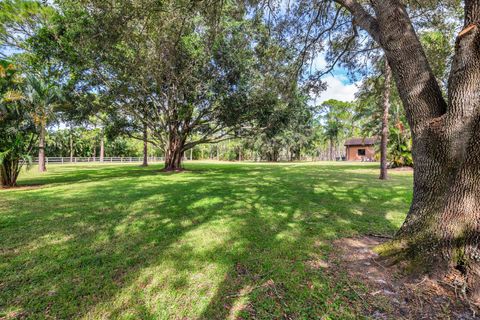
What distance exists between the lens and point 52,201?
5445 mm

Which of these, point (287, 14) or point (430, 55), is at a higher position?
point (287, 14)

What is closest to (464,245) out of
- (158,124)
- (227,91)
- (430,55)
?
(430,55)

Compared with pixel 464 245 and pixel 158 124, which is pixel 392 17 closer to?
pixel 464 245

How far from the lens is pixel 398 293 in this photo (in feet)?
6.66

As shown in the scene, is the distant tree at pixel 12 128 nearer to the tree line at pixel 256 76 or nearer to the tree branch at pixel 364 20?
the tree line at pixel 256 76

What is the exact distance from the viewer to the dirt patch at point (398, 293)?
1.79m

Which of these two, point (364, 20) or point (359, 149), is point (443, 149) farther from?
point (359, 149)

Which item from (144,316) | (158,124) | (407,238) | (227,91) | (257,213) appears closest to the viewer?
(144,316)

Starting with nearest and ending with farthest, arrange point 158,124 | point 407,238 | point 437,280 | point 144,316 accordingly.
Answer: point 144,316
point 437,280
point 407,238
point 158,124

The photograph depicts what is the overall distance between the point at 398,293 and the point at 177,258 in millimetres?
2281

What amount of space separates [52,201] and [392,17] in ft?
24.4

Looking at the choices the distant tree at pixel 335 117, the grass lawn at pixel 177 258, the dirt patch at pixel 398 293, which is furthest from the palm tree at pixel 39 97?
the distant tree at pixel 335 117

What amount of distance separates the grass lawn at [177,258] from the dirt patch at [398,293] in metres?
0.17

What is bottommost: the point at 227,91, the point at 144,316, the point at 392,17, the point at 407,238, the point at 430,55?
the point at 144,316
